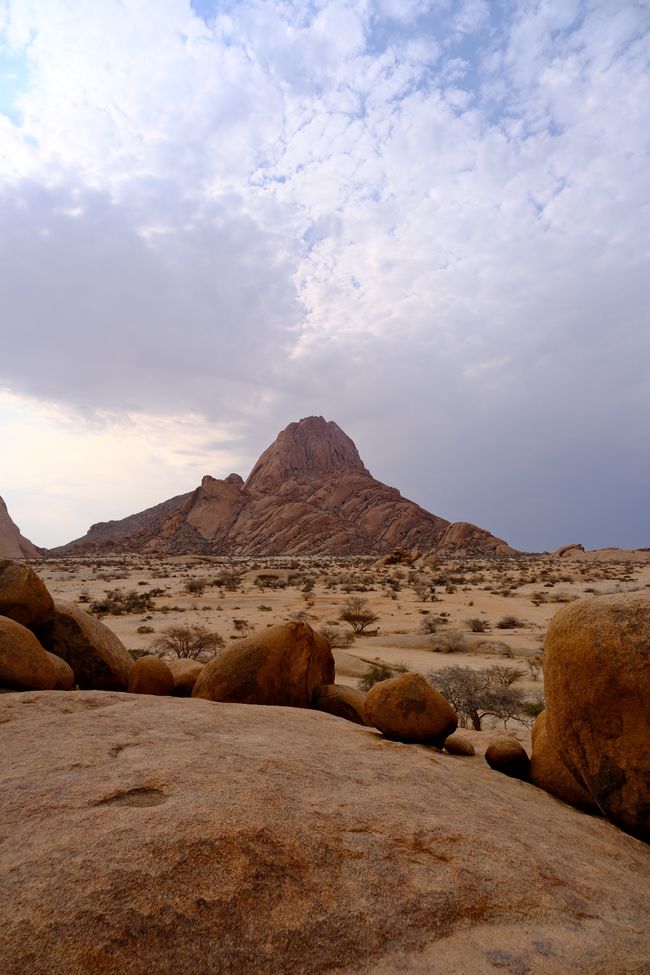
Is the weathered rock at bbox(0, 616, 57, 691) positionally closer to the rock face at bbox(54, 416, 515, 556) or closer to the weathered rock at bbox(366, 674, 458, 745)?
the weathered rock at bbox(366, 674, 458, 745)

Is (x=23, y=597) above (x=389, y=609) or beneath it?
above

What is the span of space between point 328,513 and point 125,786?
92159mm

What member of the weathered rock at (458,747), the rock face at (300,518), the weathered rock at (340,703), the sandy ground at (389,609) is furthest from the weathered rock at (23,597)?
the rock face at (300,518)

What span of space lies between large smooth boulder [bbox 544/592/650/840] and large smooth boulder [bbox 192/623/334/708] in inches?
139

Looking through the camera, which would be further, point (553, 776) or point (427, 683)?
point (427, 683)

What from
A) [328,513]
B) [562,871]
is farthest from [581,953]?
[328,513]

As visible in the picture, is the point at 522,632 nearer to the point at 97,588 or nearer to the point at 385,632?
the point at 385,632

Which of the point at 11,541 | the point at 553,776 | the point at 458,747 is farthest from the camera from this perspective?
the point at 11,541

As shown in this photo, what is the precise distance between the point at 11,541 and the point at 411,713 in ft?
230

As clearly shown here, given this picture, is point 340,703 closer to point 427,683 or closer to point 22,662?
point 427,683

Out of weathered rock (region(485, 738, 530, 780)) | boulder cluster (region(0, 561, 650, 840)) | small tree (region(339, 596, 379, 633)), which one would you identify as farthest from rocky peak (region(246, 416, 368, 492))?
weathered rock (region(485, 738, 530, 780))

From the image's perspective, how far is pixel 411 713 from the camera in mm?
5625

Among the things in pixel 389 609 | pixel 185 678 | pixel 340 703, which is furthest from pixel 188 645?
pixel 389 609

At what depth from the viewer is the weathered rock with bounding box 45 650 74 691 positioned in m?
6.23
